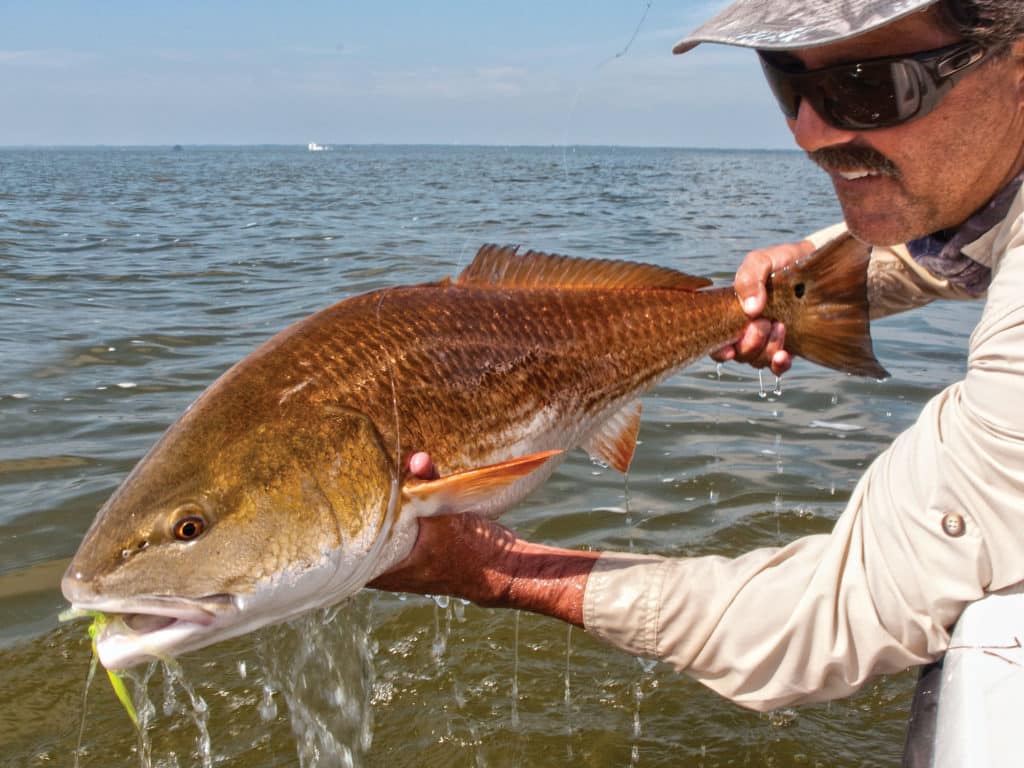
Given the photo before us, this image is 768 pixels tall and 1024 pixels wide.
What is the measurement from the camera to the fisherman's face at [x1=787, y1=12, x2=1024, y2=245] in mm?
2156

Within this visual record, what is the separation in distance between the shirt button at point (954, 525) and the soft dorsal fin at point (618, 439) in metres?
1.10

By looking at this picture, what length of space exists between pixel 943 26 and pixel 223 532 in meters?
1.86

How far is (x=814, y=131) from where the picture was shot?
248 centimetres

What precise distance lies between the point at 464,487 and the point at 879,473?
36.7 inches

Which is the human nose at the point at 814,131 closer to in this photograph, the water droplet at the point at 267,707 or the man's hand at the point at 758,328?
the man's hand at the point at 758,328

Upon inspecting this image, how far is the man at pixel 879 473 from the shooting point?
6.23ft

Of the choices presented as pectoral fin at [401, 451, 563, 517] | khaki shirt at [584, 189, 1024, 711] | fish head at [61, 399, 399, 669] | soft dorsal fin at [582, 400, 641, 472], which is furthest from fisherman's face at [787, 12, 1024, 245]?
fish head at [61, 399, 399, 669]

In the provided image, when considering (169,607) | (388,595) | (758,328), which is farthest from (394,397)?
(388,595)

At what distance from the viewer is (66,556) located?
4.31m

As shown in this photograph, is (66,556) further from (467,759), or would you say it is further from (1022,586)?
(1022,586)

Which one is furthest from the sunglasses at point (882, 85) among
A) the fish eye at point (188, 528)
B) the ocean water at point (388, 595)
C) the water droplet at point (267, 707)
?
the water droplet at point (267, 707)

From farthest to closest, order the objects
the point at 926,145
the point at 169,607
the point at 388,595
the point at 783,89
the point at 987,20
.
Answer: the point at 388,595
the point at 783,89
the point at 926,145
the point at 987,20
the point at 169,607

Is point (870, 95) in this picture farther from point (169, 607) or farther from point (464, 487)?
point (169, 607)

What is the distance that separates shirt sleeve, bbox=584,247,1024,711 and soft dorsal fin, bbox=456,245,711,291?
79cm
